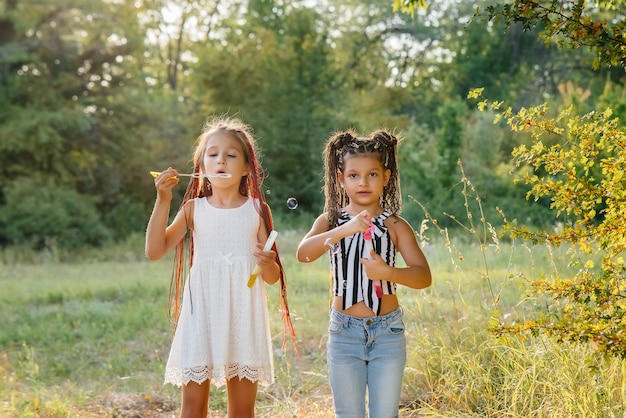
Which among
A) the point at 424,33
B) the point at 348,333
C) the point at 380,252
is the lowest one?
the point at 348,333

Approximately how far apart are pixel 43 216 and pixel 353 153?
14.6 m

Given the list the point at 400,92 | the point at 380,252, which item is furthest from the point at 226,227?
the point at 400,92

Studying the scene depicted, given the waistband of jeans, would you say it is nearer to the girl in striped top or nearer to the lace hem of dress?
the girl in striped top

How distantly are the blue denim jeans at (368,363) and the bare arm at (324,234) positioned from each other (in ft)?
0.89

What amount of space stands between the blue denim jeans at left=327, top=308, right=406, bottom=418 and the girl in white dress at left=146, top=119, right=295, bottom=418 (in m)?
0.54

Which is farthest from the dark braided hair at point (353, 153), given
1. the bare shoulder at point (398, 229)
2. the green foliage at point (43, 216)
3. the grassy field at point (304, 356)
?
the green foliage at point (43, 216)

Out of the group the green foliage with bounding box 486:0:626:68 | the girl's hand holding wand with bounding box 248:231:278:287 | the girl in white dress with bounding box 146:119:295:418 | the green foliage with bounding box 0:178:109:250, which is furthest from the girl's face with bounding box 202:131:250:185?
the green foliage with bounding box 0:178:109:250

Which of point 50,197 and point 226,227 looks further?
point 50,197

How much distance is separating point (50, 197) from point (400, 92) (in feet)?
37.3

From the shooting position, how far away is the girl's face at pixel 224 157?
356cm

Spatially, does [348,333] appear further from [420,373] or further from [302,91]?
[302,91]

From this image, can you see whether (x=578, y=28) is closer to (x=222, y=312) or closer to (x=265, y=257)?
(x=265, y=257)

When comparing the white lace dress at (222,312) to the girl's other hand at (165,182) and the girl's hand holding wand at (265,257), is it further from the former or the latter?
the girl's other hand at (165,182)

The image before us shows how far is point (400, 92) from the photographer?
80.1 feet
